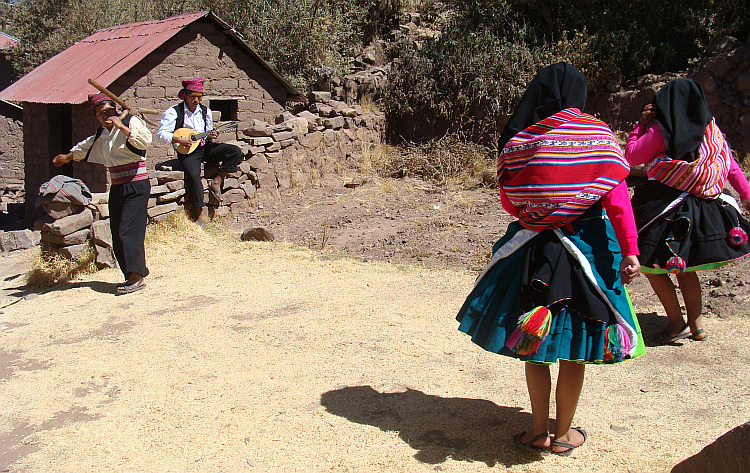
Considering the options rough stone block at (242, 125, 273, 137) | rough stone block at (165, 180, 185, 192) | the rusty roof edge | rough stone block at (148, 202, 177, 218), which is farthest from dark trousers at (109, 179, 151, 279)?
the rusty roof edge


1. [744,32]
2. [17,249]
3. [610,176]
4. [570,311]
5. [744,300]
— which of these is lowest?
[17,249]

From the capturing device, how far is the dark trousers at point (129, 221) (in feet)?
20.6

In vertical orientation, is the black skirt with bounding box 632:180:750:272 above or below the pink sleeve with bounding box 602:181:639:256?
below

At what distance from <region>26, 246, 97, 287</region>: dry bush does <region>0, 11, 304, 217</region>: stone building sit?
3.87 meters

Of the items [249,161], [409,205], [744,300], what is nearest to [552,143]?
[744,300]

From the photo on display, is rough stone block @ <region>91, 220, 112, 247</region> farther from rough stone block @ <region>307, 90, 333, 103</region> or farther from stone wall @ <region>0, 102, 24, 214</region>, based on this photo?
stone wall @ <region>0, 102, 24, 214</region>

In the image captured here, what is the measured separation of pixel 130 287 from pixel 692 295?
16.0ft

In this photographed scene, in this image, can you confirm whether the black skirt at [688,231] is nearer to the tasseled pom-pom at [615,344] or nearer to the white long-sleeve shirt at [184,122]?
the tasseled pom-pom at [615,344]

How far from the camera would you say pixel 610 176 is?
113 inches

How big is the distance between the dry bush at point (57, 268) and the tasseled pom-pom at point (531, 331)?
5647mm

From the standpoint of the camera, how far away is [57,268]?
702 cm

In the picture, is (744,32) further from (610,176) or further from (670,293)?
(610,176)

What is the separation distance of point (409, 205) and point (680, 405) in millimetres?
5909

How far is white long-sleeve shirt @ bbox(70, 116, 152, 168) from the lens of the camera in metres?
6.12
